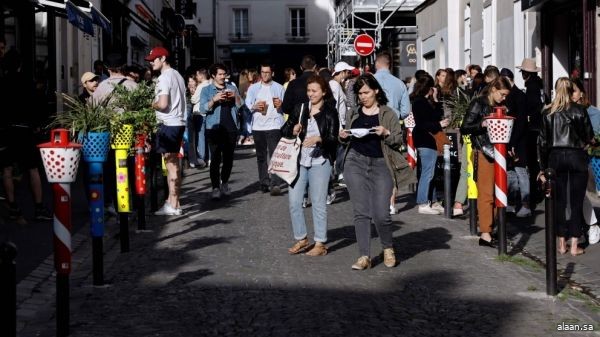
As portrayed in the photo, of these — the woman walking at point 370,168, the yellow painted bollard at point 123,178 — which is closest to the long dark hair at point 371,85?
the woman walking at point 370,168

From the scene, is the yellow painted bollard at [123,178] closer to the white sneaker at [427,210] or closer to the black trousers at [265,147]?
the white sneaker at [427,210]

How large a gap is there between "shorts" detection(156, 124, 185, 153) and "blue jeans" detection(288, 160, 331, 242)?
3082 millimetres

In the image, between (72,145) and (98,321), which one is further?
(98,321)

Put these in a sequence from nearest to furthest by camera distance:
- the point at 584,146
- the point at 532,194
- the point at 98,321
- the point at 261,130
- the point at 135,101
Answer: the point at 98,321 < the point at 584,146 < the point at 135,101 < the point at 532,194 < the point at 261,130

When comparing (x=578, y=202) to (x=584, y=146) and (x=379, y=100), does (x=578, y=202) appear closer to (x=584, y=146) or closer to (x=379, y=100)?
(x=584, y=146)

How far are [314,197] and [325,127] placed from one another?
2.26ft

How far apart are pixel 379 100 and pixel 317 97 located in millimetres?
793

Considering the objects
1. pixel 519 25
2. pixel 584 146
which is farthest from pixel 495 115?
pixel 519 25

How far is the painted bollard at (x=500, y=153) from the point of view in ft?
32.5

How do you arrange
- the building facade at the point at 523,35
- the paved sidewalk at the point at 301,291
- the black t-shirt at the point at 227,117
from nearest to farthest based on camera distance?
the paved sidewalk at the point at 301,291, the black t-shirt at the point at 227,117, the building facade at the point at 523,35

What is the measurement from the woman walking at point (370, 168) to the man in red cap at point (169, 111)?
12.4 feet

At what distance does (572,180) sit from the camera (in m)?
10.4

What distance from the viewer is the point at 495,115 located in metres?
10.0

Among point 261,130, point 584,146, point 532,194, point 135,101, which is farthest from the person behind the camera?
point 261,130
